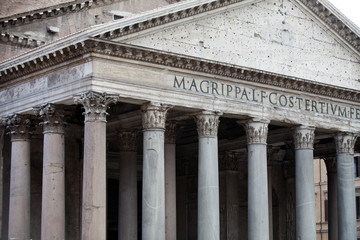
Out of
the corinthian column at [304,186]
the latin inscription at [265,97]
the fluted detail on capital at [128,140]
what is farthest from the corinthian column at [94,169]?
the corinthian column at [304,186]

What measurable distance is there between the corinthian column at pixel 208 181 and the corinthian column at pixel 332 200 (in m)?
10.2

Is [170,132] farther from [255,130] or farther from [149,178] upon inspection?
[149,178]

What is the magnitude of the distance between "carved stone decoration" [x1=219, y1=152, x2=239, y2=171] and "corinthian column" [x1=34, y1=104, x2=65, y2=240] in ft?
35.9

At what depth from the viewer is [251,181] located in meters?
24.3

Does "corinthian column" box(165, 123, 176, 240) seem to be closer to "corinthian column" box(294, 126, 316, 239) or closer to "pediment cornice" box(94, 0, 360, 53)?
"pediment cornice" box(94, 0, 360, 53)

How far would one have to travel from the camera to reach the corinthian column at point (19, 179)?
76.0 feet

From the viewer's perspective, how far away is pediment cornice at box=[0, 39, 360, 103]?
2093 centimetres

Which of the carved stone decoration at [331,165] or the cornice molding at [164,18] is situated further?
the carved stone decoration at [331,165]

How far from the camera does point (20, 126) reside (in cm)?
2359

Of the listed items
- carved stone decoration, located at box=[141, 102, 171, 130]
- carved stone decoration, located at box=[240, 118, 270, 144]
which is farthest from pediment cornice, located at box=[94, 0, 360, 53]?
carved stone decoration, located at box=[240, 118, 270, 144]

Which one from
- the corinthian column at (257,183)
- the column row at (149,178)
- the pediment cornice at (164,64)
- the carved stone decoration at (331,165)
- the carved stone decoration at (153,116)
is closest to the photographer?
the column row at (149,178)

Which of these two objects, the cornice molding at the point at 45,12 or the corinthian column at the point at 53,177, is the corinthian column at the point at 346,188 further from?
the cornice molding at the point at 45,12

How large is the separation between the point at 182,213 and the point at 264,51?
1041 centimetres

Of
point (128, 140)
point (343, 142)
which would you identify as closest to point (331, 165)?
point (343, 142)
